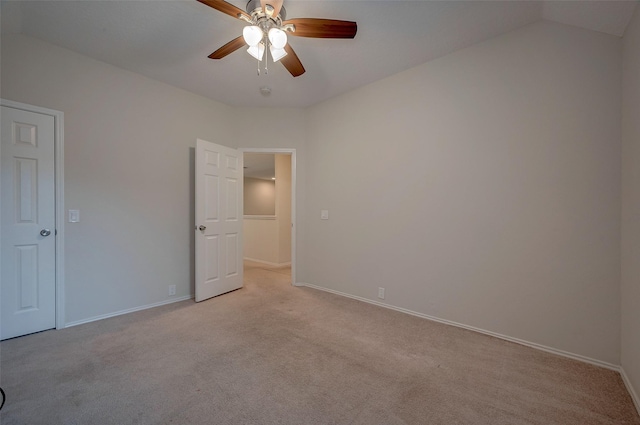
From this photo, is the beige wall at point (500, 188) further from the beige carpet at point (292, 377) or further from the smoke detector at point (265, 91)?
the smoke detector at point (265, 91)

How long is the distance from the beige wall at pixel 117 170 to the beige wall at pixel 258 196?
19.9 feet

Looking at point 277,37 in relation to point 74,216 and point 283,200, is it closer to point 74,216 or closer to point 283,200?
point 74,216

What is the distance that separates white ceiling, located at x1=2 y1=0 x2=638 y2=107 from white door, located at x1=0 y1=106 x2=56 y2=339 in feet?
2.77

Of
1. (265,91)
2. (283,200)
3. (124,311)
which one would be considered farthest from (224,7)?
(283,200)

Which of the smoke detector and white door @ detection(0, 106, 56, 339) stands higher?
the smoke detector

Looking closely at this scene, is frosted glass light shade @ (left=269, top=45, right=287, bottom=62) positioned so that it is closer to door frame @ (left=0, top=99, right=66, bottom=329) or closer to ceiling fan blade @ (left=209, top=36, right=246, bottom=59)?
ceiling fan blade @ (left=209, top=36, right=246, bottom=59)

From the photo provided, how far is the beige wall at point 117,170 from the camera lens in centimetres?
251

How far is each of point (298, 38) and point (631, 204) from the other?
2.73 meters

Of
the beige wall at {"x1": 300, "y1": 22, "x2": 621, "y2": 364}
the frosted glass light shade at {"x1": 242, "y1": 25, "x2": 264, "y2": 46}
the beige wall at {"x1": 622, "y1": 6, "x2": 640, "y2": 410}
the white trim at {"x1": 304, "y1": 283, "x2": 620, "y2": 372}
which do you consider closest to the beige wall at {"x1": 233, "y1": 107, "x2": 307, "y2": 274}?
the beige wall at {"x1": 300, "y1": 22, "x2": 621, "y2": 364}

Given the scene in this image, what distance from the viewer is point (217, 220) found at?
3553mm

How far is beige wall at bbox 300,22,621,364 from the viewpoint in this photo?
200 cm

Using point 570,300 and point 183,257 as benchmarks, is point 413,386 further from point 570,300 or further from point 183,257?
point 183,257

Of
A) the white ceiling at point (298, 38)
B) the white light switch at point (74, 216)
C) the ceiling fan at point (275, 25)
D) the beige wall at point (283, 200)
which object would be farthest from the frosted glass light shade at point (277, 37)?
the beige wall at point (283, 200)

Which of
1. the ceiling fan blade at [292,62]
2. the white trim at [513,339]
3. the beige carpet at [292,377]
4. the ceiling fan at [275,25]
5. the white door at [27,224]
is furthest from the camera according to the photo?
the white door at [27,224]
